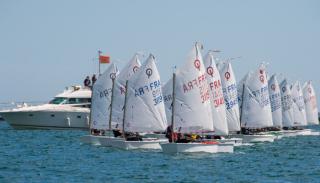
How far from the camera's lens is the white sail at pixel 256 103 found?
79625 mm

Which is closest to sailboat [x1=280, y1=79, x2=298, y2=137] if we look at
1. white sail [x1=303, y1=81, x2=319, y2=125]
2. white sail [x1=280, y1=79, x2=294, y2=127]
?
white sail [x1=280, y1=79, x2=294, y2=127]

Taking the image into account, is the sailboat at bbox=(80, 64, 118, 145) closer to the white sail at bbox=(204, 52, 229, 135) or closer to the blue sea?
the blue sea

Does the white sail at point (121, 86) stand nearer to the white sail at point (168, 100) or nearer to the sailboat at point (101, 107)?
the sailboat at point (101, 107)

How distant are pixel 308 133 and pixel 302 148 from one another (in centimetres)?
2894

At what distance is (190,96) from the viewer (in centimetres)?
5622

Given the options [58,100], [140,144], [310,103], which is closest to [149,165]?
[140,144]

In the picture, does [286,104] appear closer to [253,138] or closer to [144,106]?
[253,138]

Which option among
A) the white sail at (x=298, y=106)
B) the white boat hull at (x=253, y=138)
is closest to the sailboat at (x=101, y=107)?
the white boat hull at (x=253, y=138)

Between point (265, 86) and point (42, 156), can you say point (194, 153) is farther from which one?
point (265, 86)

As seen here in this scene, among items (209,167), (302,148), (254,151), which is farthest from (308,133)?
(209,167)

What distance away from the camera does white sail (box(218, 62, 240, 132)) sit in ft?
230

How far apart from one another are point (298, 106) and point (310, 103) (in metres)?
12.8

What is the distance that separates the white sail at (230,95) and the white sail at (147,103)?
10723mm

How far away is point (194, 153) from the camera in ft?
173
